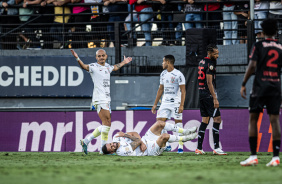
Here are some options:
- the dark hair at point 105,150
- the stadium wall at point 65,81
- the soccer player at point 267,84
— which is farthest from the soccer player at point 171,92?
the soccer player at point 267,84

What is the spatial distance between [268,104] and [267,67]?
61cm

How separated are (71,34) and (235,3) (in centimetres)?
573

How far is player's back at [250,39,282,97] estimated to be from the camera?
28.2 feet

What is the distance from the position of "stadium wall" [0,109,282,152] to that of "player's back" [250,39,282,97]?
6.38m

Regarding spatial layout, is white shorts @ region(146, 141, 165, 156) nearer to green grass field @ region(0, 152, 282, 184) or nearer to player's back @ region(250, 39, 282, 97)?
green grass field @ region(0, 152, 282, 184)

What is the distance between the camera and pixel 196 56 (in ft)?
53.4

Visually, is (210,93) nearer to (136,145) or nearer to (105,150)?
(136,145)

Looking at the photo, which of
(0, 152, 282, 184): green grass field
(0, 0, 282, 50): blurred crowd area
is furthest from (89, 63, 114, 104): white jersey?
(0, 0, 282, 50): blurred crowd area

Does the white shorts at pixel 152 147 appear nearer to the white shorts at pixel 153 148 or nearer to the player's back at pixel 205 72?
the white shorts at pixel 153 148

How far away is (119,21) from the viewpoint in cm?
1842

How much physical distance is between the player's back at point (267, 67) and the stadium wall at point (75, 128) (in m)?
6.38

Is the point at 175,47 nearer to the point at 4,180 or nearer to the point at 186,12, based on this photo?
the point at 186,12

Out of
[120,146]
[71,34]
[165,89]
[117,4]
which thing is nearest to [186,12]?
[117,4]

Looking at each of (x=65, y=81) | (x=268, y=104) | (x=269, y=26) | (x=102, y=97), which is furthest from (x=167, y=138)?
(x=65, y=81)
